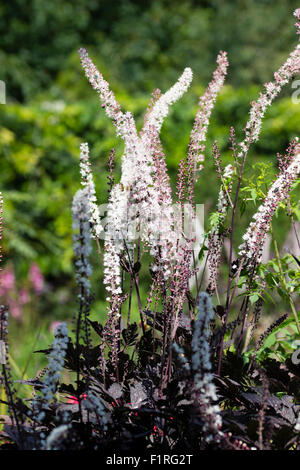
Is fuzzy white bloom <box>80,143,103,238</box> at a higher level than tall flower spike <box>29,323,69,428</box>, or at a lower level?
higher

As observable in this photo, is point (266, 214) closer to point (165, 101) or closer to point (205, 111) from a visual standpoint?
point (205, 111)

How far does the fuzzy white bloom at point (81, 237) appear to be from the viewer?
1.52 meters

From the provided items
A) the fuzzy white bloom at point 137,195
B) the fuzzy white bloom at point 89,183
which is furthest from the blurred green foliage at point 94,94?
the fuzzy white bloom at point 89,183

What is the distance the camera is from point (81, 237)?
1.51 meters

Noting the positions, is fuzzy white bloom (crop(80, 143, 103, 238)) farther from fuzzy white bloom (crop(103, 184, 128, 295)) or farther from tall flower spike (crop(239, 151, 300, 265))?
tall flower spike (crop(239, 151, 300, 265))

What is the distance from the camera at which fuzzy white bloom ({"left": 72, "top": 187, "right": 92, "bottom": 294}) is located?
1.52 metres

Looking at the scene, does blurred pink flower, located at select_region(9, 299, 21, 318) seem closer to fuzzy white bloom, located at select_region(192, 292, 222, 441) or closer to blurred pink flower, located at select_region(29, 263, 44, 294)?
blurred pink flower, located at select_region(29, 263, 44, 294)

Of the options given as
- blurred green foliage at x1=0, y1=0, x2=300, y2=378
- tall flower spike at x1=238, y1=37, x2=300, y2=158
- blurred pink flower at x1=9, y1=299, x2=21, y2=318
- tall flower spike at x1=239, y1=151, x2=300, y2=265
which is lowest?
tall flower spike at x1=239, y1=151, x2=300, y2=265

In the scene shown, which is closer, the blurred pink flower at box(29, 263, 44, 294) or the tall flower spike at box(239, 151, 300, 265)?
the tall flower spike at box(239, 151, 300, 265)

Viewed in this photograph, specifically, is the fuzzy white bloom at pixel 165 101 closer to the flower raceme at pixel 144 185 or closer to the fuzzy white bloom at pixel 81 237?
the flower raceme at pixel 144 185

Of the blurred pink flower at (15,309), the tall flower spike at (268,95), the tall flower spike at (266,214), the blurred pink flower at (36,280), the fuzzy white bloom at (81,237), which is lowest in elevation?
the fuzzy white bloom at (81,237)

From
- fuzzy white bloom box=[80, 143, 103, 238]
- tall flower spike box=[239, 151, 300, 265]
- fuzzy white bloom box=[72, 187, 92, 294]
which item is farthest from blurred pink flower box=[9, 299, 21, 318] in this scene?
fuzzy white bloom box=[72, 187, 92, 294]

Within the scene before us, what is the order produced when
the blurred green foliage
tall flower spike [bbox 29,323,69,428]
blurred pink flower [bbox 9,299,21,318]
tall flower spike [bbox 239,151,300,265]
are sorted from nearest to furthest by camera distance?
tall flower spike [bbox 29,323,69,428], tall flower spike [bbox 239,151,300,265], blurred pink flower [bbox 9,299,21,318], the blurred green foliage

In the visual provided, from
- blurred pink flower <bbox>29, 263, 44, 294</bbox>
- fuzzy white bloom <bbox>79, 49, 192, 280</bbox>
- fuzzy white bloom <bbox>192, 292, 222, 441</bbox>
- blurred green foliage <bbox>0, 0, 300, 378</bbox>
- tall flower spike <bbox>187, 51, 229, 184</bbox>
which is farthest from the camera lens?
blurred green foliage <bbox>0, 0, 300, 378</bbox>
